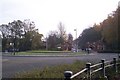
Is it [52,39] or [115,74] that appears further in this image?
[52,39]

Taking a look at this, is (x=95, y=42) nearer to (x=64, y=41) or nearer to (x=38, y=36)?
(x=64, y=41)

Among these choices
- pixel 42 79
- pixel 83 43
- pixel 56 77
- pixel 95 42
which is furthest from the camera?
pixel 83 43

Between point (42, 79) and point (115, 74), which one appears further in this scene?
point (115, 74)

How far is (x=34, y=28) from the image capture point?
103 meters

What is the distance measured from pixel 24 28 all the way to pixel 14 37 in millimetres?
4761

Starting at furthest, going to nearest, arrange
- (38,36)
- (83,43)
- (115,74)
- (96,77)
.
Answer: (83,43), (38,36), (115,74), (96,77)

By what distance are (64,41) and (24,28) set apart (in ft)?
52.6

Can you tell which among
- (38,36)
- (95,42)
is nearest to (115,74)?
(38,36)

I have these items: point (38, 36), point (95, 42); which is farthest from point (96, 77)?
point (95, 42)

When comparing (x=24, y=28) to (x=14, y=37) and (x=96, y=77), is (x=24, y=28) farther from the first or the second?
(x=96, y=77)

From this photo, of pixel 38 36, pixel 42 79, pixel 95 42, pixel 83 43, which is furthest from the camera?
pixel 83 43

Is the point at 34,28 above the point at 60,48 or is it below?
above

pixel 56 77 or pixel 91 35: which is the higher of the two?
pixel 91 35

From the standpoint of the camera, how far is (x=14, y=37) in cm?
10588
